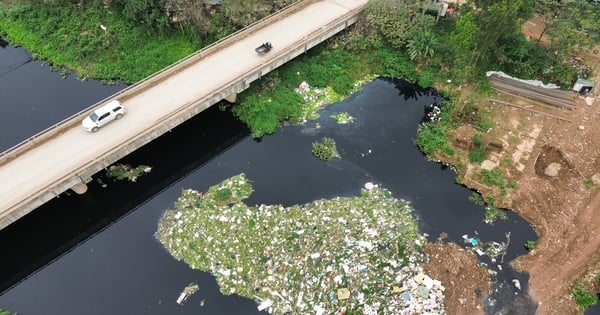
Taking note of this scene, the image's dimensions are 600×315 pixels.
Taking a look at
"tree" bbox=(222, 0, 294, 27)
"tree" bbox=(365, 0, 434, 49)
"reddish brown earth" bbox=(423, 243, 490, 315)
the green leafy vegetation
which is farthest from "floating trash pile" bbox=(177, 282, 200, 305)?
"tree" bbox=(365, 0, 434, 49)

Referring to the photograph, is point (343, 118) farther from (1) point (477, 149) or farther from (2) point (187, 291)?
(2) point (187, 291)

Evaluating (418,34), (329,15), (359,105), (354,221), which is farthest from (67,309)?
(418,34)

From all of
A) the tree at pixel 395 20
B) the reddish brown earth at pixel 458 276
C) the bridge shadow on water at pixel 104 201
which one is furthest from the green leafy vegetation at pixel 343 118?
the reddish brown earth at pixel 458 276

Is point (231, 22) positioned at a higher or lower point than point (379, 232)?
higher

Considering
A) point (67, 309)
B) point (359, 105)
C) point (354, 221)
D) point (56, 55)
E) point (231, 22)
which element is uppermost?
point (231, 22)

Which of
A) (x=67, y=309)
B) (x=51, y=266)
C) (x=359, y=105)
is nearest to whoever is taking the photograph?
(x=67, y=309)

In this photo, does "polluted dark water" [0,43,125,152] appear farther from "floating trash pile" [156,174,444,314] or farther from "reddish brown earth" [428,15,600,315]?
"reddish brown earth" [428,15,600,315]

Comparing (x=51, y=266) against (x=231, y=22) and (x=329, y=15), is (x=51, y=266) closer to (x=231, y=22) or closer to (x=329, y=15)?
(x=231, y=22)

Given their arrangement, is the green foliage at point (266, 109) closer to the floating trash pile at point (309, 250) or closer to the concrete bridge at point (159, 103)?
the concrete bridge at point (159, 103)
